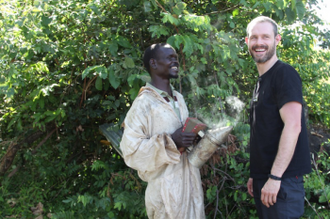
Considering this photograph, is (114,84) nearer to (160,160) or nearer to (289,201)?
(160,160)

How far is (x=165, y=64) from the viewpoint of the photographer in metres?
2.18

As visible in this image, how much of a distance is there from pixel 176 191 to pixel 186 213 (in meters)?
0.17

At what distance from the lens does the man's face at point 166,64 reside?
218 centimetres

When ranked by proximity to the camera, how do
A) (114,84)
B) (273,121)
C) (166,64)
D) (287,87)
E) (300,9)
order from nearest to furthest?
1. (287,87)
2. (273,121)
3. (166,64)
4. (300,9)
5. (114,84)

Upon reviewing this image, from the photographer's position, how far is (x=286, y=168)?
6.01ft

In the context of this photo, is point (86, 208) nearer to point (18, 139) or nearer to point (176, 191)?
point (18, 139)

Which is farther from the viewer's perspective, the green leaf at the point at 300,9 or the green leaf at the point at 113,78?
the green leaf at the point at 113,78

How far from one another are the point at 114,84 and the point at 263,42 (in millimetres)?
1386

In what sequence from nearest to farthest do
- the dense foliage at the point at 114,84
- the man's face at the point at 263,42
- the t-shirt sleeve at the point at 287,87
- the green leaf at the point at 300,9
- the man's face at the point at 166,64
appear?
the t-shirt sleeve at the point at 287,87
the man's face at the point at 263,42
the man's face at the point at 166,64
the green leaf at the point at 300,9
the dense foliage at the point at 114,84

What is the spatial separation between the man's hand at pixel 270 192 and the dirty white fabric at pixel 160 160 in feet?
1.59

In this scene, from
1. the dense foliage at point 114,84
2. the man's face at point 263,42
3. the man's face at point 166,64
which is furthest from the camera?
the dense foliage at point 114,84

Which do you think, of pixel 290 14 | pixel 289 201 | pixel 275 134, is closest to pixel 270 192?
pixel 289 201

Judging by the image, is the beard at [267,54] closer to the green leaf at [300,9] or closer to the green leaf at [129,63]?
the green leaf at [300,9]

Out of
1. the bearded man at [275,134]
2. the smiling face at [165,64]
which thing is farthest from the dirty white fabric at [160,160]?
the bearded man at [275,134]
